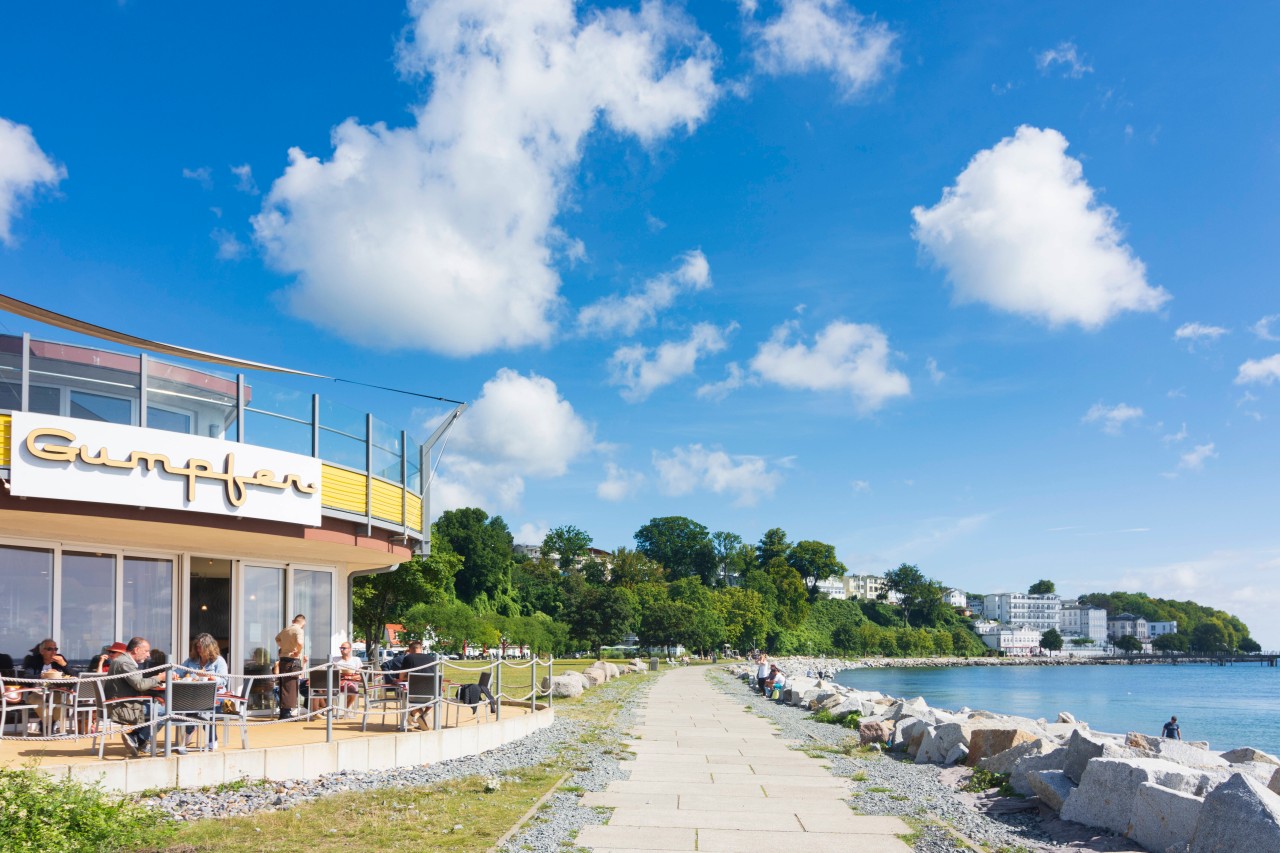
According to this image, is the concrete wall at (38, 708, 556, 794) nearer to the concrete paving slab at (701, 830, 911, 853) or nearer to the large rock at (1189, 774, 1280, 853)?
the concrete paving slab at (701, 830, 911, 853)

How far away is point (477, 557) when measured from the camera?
3629 inches

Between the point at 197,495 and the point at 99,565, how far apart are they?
2659 mm

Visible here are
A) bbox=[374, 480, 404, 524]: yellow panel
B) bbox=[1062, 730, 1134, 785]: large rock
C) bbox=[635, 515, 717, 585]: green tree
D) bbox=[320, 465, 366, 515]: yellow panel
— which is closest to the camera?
bbox=[1062, 730, 1134, 785]: large rock

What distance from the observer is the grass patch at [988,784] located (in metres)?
13.0

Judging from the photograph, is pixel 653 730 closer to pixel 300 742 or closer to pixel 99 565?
pixel 300 742

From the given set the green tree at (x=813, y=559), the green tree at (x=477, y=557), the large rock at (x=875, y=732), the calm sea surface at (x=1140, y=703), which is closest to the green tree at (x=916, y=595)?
the green tree at (x=813, y=559)

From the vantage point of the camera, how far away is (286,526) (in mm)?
15445

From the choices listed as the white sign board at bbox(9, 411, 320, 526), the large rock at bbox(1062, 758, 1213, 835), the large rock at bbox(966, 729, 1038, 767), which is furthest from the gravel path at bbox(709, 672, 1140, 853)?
the white sign board at bbox(9, 411, 320, 526)

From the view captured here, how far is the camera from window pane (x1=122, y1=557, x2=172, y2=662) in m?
15.4

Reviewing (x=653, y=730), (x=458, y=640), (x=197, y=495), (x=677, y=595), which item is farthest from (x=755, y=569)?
(x=197, y=495)

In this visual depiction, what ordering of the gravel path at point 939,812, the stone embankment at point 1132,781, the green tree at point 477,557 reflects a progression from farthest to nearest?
the green tree at point 477,557
the gravel path at point 939,812
the stone embankment at point 1132,781

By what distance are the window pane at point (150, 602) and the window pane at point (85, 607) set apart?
0.31 m

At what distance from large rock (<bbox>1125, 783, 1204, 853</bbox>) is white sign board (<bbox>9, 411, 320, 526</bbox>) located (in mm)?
11632

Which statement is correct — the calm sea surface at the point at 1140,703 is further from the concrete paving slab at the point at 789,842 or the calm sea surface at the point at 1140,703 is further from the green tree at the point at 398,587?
the concrete paving slab at the point at 789,842
